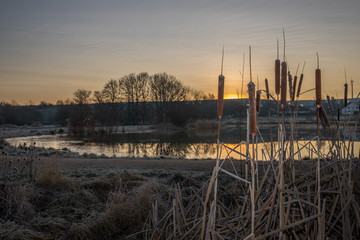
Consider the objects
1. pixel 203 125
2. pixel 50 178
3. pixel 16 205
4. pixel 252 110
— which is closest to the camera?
pixel 252 110

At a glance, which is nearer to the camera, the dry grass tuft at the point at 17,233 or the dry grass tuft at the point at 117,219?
the dry grass tuft at the point at 17,233

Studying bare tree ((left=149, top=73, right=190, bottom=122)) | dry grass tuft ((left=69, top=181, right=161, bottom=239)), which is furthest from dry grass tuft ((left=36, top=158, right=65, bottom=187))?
bare tree ((left=149, top=73, right=190, bottom=122))

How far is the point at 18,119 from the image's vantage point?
59.0 m

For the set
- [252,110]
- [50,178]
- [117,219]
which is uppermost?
[252,110]

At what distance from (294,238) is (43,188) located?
463cm

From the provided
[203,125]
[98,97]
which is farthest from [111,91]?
[203,125]

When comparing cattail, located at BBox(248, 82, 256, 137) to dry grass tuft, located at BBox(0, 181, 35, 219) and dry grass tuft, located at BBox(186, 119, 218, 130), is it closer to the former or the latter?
dry grass tuft, located at BBox(0, 181, 35, 219)

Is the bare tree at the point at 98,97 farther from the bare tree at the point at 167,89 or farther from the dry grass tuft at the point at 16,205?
the dry grass tuft at the point at 16,205

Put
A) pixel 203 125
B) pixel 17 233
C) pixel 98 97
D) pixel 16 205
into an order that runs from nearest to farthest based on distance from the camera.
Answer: pixel 17 233, pixel 16 205, pixel 203 125, pixel 98 97

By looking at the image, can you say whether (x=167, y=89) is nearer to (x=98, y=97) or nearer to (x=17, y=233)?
(x=98, y=97)

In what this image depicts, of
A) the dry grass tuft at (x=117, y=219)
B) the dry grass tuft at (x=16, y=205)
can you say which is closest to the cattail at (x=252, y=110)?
the dry grass tuft at (x=117, y=219)

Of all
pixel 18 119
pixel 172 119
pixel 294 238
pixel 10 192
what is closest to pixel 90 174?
pixel 10 192

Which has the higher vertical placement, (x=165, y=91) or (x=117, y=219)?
(x=165, y=91)

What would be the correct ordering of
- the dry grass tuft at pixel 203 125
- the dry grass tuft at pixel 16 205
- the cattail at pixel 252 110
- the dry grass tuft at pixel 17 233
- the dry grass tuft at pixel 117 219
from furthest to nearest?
the dry grass tuft at pixel 203 125 → the dry grass tuft at pixel 16 205 → the dry grass tuft at pixel 117 219 → the dry grass tuft at pixel 17 233 → the cattail at pixel 252 110
